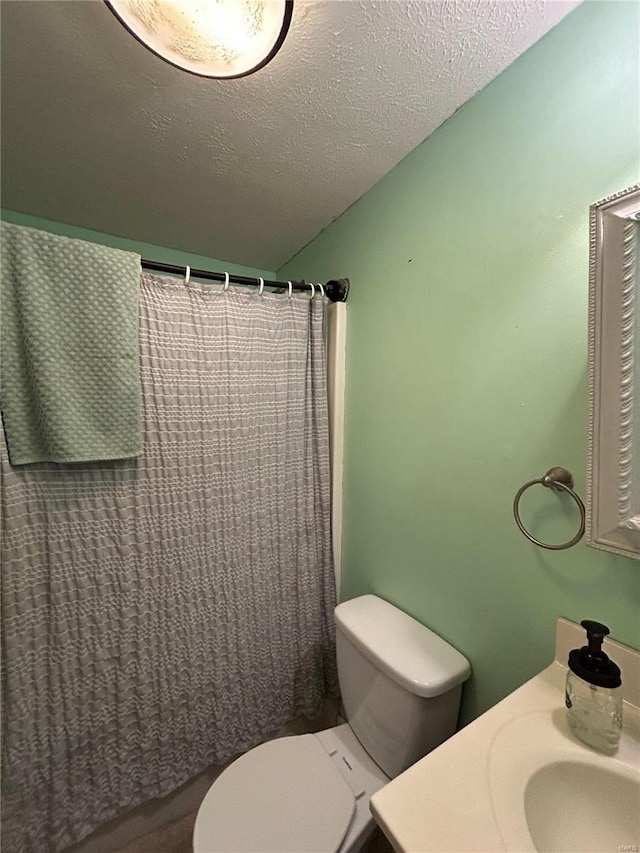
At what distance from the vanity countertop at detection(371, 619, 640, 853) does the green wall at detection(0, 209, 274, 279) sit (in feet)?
6.46

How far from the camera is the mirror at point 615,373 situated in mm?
586

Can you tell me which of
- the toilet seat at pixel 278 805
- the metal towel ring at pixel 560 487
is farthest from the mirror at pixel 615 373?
the toilet seat at pixel 278 805

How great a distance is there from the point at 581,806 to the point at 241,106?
164 centimetres

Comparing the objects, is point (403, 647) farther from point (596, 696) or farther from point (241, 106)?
point (241, 106)

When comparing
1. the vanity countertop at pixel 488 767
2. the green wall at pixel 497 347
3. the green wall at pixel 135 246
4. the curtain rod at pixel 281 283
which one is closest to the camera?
the vanity countertop at pixel 488 767

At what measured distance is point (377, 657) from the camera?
980 mm

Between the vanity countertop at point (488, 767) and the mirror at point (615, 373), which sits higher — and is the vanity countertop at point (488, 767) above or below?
below

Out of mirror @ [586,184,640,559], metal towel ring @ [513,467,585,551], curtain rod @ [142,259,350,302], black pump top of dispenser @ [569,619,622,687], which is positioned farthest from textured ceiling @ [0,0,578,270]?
black pump top of dispenser @ [569,619,622,687]

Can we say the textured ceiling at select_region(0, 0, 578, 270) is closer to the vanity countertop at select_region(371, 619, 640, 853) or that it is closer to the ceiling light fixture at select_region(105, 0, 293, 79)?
the ceiling light fixture at select_region(105, 0, 293, 79)

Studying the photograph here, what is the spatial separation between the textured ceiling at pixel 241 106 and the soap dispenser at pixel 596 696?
4.06 feet

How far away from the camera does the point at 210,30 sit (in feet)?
2.29

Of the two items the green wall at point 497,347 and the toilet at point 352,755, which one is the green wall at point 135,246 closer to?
the green wall at point 497,347

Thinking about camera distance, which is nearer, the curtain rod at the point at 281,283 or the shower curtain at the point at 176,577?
the shower curtain at the point at 176,577

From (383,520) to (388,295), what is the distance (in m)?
0.79
